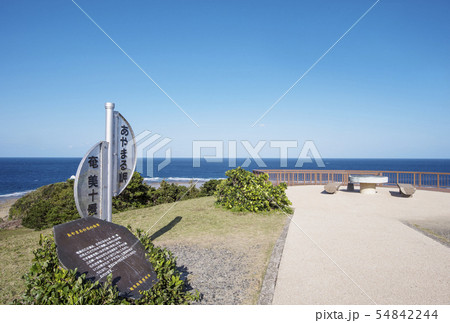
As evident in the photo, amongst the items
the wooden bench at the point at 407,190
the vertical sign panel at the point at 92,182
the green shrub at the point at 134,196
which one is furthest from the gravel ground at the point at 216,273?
the wooden bench at the point at 407,190

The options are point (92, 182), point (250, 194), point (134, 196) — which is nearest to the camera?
point (92, 182)

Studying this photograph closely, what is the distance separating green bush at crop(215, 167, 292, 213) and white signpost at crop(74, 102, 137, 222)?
191 inches

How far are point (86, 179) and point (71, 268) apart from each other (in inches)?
58.0

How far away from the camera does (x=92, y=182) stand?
155 inches

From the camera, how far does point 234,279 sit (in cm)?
396

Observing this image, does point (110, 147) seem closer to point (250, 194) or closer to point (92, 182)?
point (92, 182)

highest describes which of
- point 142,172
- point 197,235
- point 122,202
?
point 142,172

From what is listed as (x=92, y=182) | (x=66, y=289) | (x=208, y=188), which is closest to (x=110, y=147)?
(x=92, y=182)

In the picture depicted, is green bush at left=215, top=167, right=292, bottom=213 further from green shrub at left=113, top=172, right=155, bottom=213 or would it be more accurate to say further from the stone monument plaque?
the stone monument plaque

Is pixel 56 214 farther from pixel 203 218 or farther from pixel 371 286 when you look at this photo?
pixel 371 286

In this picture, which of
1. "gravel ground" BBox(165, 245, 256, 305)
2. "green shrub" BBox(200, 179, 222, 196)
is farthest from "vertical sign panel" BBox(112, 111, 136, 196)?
"green shrub" BBox(200, 179, 222, 196)

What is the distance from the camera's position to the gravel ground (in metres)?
3.47

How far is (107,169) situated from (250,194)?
548 centimetres
